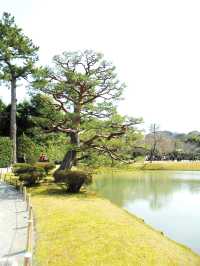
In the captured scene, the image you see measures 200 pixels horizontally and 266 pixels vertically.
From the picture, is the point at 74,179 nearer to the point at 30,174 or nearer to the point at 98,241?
the point at 30,174

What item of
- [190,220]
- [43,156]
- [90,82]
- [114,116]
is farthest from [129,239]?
[43,156]

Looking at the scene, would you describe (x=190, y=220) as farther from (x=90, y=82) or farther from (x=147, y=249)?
(x=90, y=82)

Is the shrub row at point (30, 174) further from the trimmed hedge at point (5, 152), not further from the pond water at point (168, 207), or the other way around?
the trimmed hedge at point (5, 152)

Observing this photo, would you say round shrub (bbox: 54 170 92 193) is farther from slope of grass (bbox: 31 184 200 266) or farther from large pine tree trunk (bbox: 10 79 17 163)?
large pine tree trunk (bbox: 10 79 17 163)

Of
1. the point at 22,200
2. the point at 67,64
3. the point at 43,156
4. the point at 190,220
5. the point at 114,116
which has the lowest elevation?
the point at 190,220

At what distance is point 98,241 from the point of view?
985 cm

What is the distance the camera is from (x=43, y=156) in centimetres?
3747

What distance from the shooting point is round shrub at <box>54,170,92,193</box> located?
18594 mm

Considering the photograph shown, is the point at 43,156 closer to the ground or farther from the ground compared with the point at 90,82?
closer to the ground

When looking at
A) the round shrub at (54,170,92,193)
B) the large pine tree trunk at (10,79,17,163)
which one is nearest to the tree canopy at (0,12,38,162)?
the large pine tree trunk at (10,79,17,163)

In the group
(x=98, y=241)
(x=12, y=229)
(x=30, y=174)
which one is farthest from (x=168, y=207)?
(x=12, y=229)

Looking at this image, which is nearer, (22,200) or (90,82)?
(22,200)

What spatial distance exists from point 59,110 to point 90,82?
3.22 metres

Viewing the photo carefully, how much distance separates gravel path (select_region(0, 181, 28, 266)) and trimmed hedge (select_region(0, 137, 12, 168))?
41.7 feet
